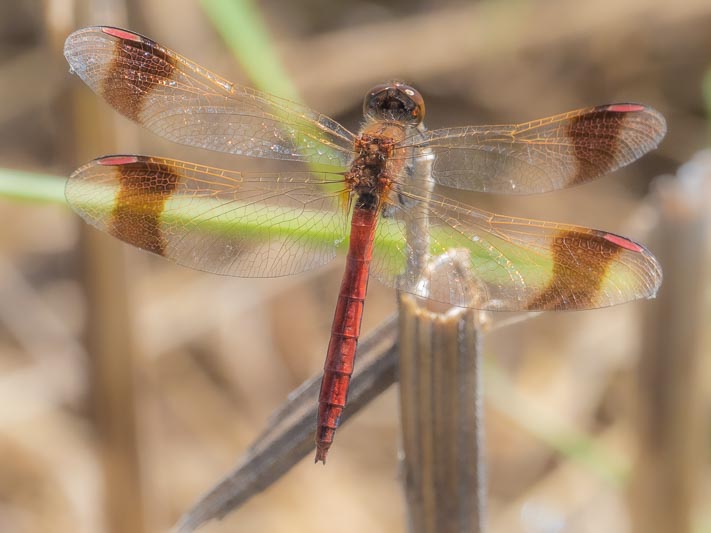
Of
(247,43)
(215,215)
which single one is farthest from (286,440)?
(247,43)

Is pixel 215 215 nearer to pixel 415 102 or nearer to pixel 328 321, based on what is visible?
pixel 415 102

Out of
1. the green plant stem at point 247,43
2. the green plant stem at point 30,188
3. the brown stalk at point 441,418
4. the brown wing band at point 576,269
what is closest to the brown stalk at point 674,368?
the brown wing band at point 576,269

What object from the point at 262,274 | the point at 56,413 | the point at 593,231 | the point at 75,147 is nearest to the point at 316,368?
the point at 56,413

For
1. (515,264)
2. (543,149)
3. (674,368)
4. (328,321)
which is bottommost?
(328,321)

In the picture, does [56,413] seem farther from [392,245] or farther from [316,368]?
[392,245]

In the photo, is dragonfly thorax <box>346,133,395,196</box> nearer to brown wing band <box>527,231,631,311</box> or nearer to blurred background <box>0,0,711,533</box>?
blurred background <box>0,0,711,533</box>
